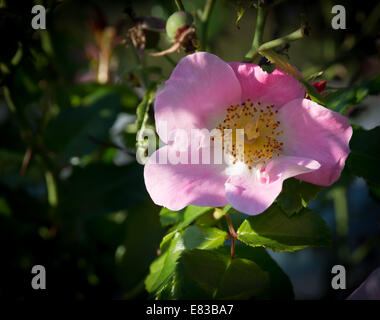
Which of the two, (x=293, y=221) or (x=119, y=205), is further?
(x=119, y=205)

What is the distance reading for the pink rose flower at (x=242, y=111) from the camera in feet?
1.13

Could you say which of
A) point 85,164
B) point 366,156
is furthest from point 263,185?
point 85,164

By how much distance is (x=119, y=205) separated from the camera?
566 mm

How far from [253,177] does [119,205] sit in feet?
0.84

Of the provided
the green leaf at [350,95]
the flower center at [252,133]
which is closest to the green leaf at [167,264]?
the flower center at [252,133]

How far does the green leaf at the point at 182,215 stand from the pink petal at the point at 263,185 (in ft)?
0.15

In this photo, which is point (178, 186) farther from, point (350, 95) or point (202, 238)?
point (350, 95)

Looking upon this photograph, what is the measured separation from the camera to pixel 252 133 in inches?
16.8

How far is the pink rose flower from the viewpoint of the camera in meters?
0.34

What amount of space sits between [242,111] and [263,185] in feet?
0.30

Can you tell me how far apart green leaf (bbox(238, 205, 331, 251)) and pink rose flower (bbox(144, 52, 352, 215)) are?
41 mm

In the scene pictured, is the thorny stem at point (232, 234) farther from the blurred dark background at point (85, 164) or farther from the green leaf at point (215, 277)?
the blurred dark background at point (85, 164)

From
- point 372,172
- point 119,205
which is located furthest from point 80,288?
point 372,172
